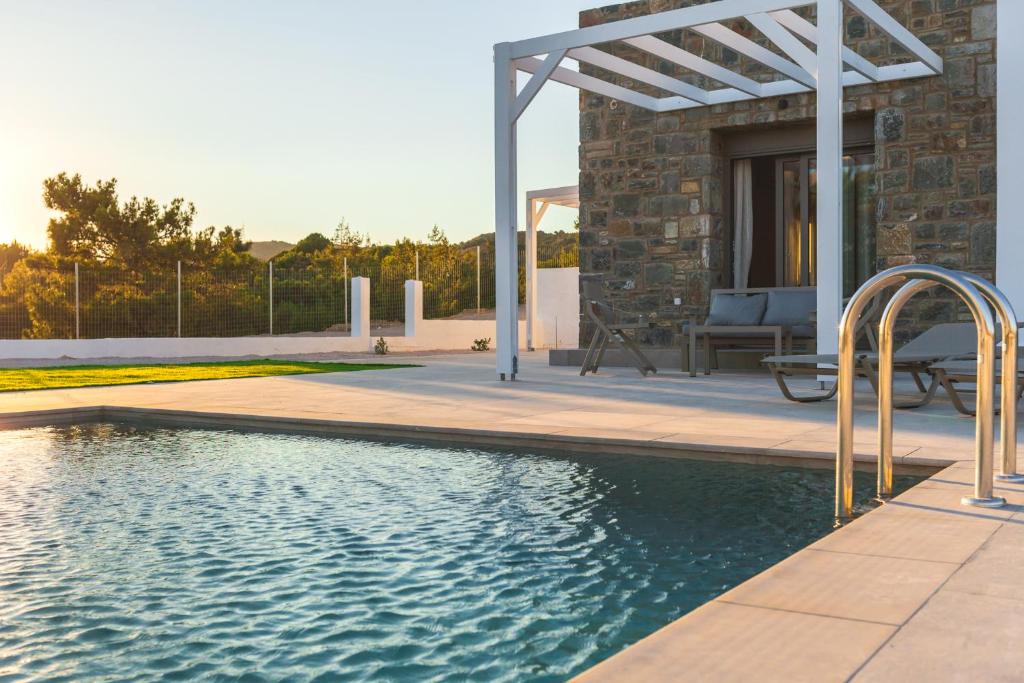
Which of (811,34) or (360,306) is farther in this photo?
(360,306)

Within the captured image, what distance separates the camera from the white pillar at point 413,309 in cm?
1870

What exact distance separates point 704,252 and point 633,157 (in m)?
1.46

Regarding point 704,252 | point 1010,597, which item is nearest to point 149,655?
point 1010,597

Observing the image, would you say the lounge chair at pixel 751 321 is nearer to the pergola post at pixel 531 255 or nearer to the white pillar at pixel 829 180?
the white pillar at pixel 829 180

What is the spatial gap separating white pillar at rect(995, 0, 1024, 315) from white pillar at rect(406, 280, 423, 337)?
11701mm

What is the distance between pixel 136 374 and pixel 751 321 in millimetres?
6760

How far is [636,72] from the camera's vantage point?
31.2ft

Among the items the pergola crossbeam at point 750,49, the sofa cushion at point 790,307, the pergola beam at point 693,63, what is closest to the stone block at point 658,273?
the sofa cushion at point 790,307

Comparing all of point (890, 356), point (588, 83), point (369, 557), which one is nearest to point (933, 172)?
point (588, 83)

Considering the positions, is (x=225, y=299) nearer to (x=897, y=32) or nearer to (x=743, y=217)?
(x=743, y=217)

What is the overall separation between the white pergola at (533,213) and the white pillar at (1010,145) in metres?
7.50

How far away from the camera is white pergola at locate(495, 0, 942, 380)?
721cm

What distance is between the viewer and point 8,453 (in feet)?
15.7

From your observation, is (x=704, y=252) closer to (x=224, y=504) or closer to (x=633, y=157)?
(x=633, y=157)
